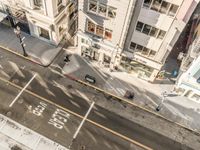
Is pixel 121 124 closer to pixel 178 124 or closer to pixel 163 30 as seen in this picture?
pixel 178 124

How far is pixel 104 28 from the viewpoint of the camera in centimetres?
3831

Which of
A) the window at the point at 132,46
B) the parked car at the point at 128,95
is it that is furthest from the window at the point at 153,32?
the parked car at the point at 128,95

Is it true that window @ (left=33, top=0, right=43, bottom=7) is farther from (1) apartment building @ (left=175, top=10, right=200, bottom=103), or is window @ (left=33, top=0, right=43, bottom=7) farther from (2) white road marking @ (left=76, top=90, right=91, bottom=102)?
(1) apartment building @ (left=175, top=10, right=200, bottom=103)

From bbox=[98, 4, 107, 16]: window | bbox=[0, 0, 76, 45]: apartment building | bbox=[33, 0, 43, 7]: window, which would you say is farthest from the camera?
bbox=[0, 0, 76, 45]: apartment building

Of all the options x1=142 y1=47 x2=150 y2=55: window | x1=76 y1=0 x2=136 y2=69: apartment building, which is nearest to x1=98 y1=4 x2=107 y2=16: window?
x1=76 y1=0 x2=136 y2=69: apartment building

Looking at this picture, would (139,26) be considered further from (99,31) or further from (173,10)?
(99,31)

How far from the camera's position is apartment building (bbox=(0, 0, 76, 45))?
41062 millimetres

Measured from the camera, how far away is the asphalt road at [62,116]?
122ft

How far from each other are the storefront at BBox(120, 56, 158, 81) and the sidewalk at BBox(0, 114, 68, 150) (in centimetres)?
1721

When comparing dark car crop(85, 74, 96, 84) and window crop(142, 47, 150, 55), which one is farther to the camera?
dark car crop(85, 74, 96, 84)

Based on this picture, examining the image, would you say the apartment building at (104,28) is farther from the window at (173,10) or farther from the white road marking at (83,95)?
the white road marking at (83,95)

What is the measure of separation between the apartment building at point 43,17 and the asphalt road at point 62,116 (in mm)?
7926

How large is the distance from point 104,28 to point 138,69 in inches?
377

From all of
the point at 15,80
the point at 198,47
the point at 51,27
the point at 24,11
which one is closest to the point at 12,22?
the point at 24,11
